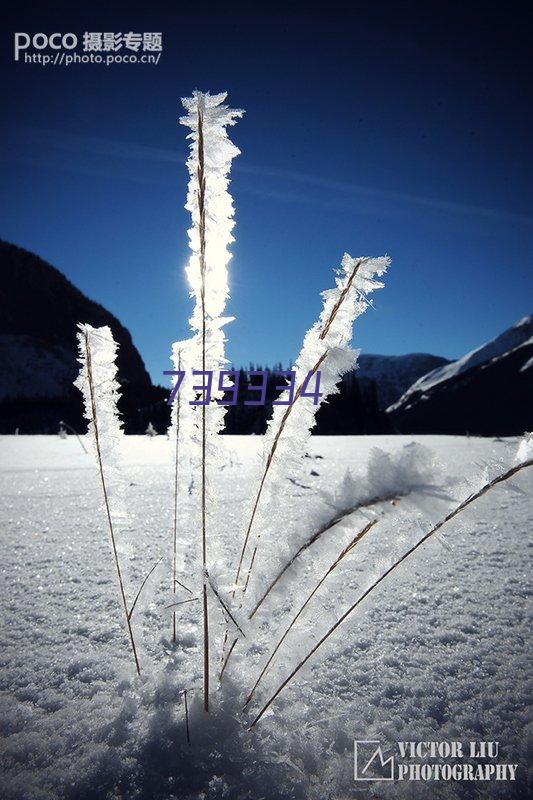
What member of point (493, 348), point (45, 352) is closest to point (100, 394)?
point (45, 352)

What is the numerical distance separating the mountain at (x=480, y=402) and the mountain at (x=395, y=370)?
170 ft

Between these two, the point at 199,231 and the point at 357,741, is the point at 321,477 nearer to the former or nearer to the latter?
the point at 357,741

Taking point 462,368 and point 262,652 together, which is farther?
point 462,368

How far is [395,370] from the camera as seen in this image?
176 m

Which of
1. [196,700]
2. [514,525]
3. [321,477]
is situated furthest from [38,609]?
[321,477]

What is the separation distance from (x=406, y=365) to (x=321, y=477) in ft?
605

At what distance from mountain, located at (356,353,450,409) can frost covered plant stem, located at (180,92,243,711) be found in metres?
164

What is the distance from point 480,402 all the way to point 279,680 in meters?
103

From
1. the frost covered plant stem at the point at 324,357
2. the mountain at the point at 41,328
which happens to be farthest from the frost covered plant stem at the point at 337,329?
the mountain at the point at 41,328

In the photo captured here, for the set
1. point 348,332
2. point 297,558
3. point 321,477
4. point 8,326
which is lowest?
point 321,477

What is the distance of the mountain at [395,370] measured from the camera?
164300 mm

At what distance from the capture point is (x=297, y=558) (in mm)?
876

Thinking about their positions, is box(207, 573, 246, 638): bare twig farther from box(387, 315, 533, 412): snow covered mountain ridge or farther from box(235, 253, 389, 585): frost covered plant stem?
box(387, 315, 533, 412): snow covered mountain ridge

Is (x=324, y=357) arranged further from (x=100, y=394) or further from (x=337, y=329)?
(x=100, y=394)
